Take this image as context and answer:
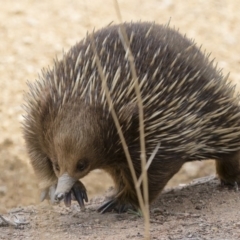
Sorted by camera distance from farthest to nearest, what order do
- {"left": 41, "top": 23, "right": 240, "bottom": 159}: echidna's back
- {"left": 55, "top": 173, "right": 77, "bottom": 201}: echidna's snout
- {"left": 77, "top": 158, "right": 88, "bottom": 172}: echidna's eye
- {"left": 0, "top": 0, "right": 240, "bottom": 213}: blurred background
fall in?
{"left": 0, "top": 0, "right": 240, "bottom": 213}: blurred background
{"left": 41, "top": 23, "right": 240, "bottom": 159}: echidna's back
{"left": 77, "top": 158, "right": 88, "bottom": 172}: echidna's eye
{"left": 55, "top": 173, "right": 77, "bottom": 201}: echidna's snout

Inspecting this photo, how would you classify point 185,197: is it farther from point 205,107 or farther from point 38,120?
point 38,120

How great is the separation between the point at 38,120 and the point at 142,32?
832mm

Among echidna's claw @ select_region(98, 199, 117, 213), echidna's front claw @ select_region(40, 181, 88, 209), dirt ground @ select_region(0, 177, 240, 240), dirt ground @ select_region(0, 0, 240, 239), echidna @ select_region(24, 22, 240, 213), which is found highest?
dirt ground @ select_region(0, 0, 240, 239)

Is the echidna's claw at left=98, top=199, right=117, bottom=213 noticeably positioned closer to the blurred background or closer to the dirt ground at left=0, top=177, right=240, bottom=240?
the dirt ground at left=0, top=177, right=240, bottom=240

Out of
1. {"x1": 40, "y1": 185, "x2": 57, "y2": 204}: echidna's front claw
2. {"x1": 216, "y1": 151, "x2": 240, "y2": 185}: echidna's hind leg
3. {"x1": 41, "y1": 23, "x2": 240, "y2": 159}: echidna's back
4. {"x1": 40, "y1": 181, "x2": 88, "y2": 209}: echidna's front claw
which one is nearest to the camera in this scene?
{"x1": 41, "y1": 23, "x2": 240, "y2": 159}: echidna's back

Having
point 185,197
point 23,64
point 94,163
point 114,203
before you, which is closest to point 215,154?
point 185,197

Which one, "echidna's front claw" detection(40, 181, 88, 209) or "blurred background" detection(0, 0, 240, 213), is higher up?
"blurred background" detection(0, 0, 240, 213)

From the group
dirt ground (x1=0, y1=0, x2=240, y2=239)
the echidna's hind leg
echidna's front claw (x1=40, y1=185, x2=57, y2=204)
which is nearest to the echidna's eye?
echidna's front claw (x1=40, y1=185, x2=57, y2=204)

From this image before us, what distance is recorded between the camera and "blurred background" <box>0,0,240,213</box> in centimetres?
711

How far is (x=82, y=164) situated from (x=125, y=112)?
14.9 inches

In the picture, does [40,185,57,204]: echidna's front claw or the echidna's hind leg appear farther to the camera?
the echidna's hind leg

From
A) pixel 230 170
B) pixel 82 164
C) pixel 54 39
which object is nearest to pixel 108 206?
pixel 82 164

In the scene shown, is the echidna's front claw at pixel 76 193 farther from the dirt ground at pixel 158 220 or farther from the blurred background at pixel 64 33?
the blurred background at pixel 64 33

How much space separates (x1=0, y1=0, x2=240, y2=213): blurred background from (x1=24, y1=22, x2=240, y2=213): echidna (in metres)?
2.41
